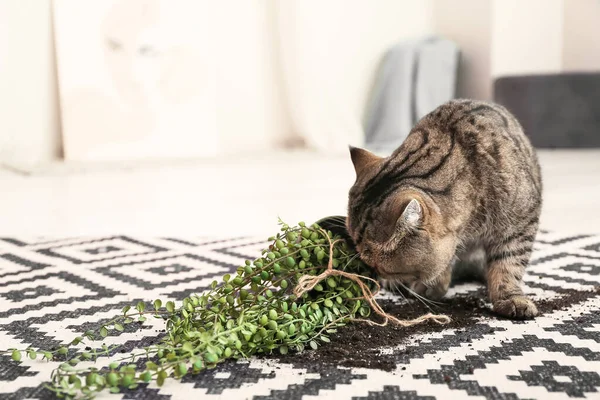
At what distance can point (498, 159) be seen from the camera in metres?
1.41

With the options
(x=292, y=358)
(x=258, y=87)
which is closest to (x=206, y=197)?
(x=292, y=358)

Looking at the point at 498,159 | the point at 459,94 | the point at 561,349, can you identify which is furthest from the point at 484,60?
the point at 561,349

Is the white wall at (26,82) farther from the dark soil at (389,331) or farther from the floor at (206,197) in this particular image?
the dark soil at (389,331)

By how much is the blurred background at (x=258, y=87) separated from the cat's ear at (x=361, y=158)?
142 cm

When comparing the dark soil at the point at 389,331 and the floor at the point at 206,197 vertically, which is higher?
the dark soil at the point at 389,331

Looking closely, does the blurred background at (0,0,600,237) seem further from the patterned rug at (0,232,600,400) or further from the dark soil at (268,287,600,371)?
the dark soil at (268,287,600,371)

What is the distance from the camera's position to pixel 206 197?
2961 millimetres

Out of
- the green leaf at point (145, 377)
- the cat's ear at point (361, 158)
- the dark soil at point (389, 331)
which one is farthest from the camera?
the cat's ear at point (361, 158)

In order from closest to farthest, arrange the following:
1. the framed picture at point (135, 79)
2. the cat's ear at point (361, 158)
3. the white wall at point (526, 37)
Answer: the cat's ear at point (361, 158) → the framed picture at point (135, 79) → the white wall at point (526, 37)

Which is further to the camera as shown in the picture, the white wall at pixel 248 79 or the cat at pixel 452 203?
the white wall at pixel 248 79

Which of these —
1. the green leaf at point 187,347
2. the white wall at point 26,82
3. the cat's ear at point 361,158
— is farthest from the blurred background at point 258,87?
the green leaf at point 187,347

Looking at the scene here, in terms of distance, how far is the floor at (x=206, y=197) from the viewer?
7.48ft

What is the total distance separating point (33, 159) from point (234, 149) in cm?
137

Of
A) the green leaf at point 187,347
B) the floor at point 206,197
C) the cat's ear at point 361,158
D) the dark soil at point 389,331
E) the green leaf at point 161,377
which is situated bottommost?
the floor at point 206,197
